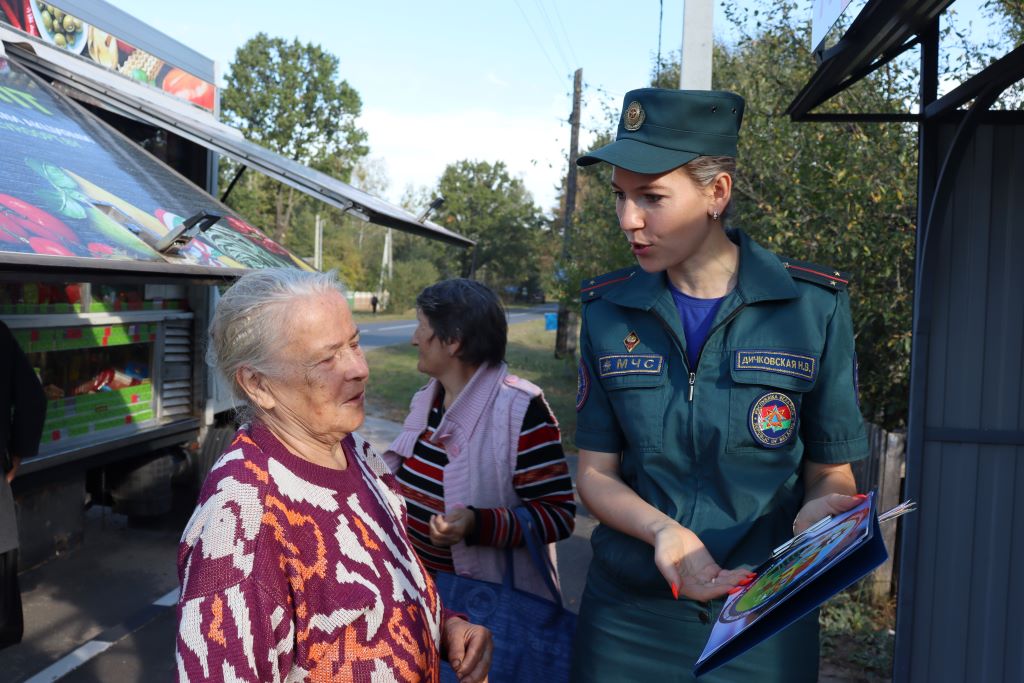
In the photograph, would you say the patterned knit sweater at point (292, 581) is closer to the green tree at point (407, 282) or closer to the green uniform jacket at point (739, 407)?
the green uniform jacket at point (739, 407)

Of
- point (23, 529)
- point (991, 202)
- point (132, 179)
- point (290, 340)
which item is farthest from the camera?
point (23, 529)

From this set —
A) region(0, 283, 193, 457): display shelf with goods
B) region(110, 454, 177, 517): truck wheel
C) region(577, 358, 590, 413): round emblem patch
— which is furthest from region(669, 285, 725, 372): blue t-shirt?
region(110, 454, 177, 517): truck wheel

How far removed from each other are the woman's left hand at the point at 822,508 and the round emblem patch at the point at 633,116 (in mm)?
901

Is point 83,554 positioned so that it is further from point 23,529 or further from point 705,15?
point 705,15

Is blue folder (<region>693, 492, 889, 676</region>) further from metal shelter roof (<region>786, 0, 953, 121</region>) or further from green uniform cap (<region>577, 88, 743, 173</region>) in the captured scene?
metal shelter roof (<region>786, 0, 953, 121</region>)

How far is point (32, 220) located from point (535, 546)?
201 cm

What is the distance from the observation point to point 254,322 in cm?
192

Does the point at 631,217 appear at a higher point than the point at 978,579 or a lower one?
higher

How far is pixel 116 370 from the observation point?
6.16m

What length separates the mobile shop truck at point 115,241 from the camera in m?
3.60

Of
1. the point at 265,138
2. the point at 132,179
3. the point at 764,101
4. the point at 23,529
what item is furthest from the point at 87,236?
the point at 265,138

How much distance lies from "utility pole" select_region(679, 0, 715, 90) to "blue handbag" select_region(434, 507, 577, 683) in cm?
314

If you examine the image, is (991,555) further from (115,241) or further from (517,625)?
(115,241)

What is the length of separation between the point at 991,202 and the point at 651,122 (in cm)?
175
